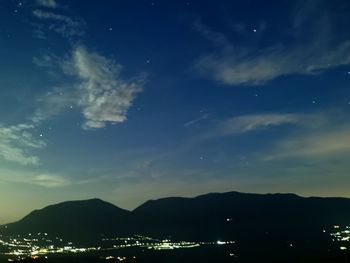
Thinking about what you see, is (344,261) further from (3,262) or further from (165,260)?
(3,262)

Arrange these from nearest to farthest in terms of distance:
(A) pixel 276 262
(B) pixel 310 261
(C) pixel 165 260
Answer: (B) pixel 310 261, (A) pixel 276 262, (C) pixel 165 260

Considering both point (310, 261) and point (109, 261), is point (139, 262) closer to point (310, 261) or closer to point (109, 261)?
point (109, 261)

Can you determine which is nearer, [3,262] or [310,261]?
[310,261]

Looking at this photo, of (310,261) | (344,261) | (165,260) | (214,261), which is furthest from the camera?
(165,260)

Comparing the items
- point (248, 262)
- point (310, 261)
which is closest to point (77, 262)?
point (248, 262)

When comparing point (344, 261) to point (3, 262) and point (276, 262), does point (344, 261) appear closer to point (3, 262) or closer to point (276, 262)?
point (276, 262)

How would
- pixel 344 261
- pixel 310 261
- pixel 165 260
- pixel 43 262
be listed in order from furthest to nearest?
pixel 165 260
pixel 310 261
pixel 43 262
pixel 344 261

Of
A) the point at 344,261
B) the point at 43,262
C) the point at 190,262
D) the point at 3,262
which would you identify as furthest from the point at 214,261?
the point at 3,262

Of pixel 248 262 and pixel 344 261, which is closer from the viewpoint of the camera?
pixel 344 261

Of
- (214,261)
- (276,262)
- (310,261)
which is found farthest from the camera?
(214,261)
